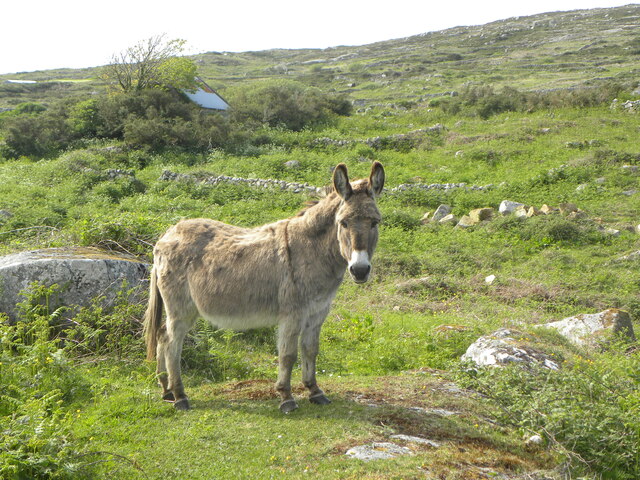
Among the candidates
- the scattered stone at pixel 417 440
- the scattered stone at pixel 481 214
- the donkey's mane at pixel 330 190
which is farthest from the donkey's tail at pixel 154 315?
the scattered stone at pixel 481 214

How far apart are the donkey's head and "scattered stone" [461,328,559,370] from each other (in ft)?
8.26

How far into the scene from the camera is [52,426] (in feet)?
14.6

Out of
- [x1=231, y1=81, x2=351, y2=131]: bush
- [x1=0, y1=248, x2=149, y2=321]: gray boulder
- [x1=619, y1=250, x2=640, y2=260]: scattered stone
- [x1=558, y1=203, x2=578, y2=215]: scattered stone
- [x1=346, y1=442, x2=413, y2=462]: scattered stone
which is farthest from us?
[x1=231, y1=81, x2=351, y2=131]: bush

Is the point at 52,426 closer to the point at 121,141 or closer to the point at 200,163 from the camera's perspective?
the point at 200,163

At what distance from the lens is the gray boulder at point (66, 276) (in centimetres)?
771

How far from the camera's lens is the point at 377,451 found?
4.74 meters

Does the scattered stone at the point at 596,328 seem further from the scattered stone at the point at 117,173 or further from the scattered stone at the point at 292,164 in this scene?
the scattered stone at the point at 117,173

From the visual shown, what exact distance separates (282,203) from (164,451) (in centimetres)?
1410

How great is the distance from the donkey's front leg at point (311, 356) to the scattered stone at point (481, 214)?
1186 centimetres

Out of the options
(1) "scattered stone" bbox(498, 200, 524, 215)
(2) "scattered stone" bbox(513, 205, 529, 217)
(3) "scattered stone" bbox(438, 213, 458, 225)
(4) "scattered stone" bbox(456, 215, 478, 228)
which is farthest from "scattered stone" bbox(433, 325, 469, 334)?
(1) "scattered stone" bbox(498, 200, 524, 215)

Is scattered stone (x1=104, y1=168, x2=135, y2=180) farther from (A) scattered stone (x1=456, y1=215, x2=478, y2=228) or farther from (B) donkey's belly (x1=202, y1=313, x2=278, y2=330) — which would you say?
(B) donkey's belly (x1=202, y1=313, x2=278, y2=330)

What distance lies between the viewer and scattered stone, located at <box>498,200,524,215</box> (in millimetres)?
16781

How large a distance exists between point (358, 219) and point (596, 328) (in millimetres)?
6285

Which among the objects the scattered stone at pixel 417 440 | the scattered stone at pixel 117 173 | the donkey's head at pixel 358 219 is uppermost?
the donkey's head at pixel 358 219
